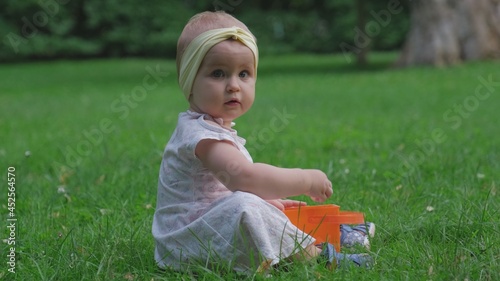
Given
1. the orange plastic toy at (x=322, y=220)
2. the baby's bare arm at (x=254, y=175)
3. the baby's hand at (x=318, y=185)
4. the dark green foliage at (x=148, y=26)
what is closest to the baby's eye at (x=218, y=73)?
the baby's bare arm at (x=254, y=175)

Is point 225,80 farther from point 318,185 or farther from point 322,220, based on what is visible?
point 322,220

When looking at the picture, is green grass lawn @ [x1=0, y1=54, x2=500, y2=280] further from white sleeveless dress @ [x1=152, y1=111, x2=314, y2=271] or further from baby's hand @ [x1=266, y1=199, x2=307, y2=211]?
baby's hand @ [x1=266, y1=199, x2=307, y2=211]

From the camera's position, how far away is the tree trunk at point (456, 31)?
56.5 feet

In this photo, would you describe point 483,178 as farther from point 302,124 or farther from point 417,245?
point 302,124

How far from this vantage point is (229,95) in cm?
275

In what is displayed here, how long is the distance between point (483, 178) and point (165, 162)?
2334 millimetres

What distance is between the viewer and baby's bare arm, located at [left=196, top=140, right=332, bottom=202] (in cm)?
261

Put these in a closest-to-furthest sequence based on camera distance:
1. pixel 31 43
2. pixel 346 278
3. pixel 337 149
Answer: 1. pixel 346 278
2. pixel 337 149
3. pixel 31 43

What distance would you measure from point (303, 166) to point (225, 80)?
254 cm

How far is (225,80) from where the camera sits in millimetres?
2750

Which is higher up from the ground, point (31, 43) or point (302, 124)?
point (302, 124)

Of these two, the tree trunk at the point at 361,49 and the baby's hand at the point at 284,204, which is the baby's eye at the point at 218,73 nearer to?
the baby's hand at the point at 284,204

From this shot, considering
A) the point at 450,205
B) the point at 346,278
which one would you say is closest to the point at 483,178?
the point at 450,205

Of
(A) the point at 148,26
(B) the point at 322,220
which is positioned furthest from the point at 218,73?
(A) the point at 148,26
